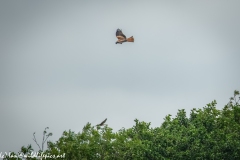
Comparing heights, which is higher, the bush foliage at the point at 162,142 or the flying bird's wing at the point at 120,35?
the flying bird's wing at the point at 120,35

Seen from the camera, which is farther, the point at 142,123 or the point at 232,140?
the point at 142,123

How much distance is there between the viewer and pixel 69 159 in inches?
2987

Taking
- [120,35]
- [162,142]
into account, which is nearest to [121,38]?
[120,35]

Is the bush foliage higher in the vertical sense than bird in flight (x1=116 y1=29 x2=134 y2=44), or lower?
lower

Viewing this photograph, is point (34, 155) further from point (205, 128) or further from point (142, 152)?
point (205, 128)

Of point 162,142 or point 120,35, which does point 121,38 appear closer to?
point 120,35

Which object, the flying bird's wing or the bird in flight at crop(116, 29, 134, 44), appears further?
the flying bird's wing

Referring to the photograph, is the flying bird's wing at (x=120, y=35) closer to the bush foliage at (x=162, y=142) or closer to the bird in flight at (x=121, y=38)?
the bird in flight at (x=121, y=38)

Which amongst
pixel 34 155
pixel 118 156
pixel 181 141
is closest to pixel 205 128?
pixel 181 141

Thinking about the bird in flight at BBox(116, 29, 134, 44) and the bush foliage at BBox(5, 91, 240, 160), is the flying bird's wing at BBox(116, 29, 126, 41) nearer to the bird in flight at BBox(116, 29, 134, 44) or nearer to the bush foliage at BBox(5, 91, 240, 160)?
the bird in flight at BBox(116, 29, 134, 44)

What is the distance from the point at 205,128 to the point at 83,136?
1031 centimetres

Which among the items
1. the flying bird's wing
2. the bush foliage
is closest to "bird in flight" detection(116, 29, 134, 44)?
the flying bird's wing

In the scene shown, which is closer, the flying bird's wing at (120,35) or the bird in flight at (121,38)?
the bird in flight at (121,38)

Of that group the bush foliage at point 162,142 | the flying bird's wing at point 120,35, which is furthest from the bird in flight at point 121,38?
the bush foliage at point 162,142
